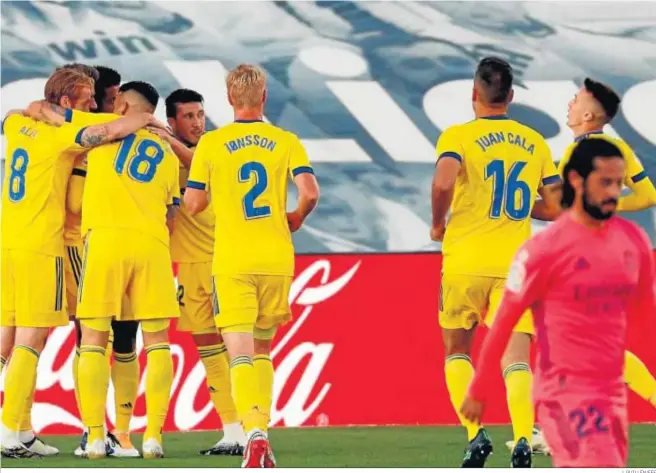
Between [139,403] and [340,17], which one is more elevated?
[340,17]

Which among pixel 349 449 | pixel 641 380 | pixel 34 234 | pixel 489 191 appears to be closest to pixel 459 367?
pixel 489 191

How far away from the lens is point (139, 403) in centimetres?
1064

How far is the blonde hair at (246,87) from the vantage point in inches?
297

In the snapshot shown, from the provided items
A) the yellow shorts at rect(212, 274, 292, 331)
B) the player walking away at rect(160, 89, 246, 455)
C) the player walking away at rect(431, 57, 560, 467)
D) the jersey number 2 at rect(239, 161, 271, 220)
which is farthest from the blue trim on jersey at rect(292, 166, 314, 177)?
the player walking away at rect(160, 89, 246, 455)

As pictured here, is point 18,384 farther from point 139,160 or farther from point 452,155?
point 452,155

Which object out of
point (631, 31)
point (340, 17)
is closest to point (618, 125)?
point (631, 31)

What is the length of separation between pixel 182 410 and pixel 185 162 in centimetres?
278

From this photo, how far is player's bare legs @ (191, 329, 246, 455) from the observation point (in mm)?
8570

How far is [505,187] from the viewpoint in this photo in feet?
24.6

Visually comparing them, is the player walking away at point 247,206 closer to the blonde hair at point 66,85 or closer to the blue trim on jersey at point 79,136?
the blue trim on jersey at point 79,136

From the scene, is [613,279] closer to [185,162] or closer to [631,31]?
[185,162]

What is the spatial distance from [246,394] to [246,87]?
1482mm

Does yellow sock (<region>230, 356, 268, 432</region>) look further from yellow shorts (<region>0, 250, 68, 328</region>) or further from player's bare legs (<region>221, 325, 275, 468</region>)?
yellow shorts (<region>0, 250, 68, 328</region>)

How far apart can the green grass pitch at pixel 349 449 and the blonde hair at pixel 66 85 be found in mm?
1940
